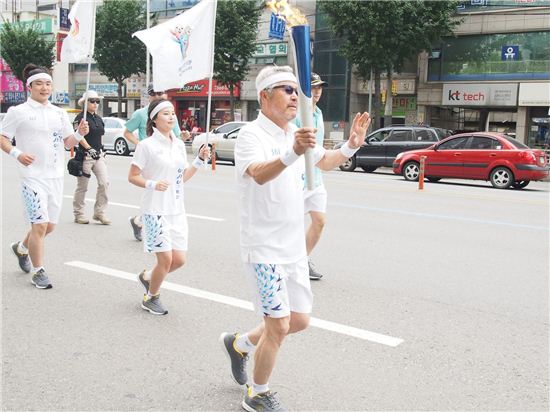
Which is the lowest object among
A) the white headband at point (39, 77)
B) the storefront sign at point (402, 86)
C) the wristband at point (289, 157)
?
the wristband at point (289, 157)

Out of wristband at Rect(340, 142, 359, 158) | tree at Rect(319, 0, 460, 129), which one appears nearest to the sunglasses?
wristband at Rect(340, 142, 359, 158)

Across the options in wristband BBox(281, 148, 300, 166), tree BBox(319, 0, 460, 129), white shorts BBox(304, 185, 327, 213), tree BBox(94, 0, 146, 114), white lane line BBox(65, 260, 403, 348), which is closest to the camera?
wristband BBox(281, 148, 300, 166)

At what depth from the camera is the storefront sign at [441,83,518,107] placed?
28.8m

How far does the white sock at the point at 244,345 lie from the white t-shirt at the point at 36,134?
2.97 m

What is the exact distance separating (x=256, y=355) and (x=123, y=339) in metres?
1.47

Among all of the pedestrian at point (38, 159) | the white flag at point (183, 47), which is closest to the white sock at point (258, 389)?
the pedestrian at point (38, 159)

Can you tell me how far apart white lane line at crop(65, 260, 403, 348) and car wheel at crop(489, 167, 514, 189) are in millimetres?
12156

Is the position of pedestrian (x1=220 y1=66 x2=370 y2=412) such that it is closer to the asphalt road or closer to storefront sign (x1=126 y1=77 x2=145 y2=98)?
the asphalt road

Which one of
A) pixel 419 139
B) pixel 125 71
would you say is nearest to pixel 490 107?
pixel 419 139

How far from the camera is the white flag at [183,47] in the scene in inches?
286

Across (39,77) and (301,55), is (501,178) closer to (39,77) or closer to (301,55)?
(39,77)

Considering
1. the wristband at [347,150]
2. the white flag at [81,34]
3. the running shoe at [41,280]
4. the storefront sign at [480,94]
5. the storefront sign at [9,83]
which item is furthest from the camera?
the storefront sign at [9,83]

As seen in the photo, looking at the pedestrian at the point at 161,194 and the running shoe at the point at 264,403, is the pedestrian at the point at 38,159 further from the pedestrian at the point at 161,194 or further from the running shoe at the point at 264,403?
the running shoe at the point at 264,403

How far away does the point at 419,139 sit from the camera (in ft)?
65.1
